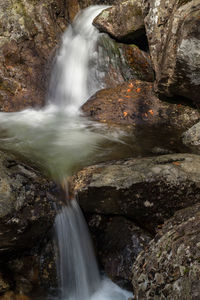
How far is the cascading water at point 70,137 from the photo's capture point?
363 centimetres

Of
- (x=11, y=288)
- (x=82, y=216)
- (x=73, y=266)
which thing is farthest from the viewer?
(x=82, y=216)

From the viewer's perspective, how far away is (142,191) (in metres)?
3.74

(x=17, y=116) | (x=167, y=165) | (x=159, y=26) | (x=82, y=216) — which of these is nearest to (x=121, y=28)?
(x=159, y=26)

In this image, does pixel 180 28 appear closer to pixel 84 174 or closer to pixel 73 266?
pixel 84 174

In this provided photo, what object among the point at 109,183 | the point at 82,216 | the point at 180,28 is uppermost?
the point at 180,28

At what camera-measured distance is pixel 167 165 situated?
156 inches

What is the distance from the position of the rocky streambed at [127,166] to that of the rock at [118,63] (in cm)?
3

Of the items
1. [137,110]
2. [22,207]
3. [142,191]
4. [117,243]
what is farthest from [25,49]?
[117,243]

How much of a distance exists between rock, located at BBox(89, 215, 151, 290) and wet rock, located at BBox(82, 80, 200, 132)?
9.07 ft

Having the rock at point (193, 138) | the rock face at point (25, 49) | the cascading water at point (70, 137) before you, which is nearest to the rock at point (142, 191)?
the cascading water at point (70, 137)

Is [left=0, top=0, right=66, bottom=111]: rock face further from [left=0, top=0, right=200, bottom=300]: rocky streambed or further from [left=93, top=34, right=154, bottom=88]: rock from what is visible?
[left=93, top=34, right=154, bottom=88]: rock

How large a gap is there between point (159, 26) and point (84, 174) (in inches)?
156

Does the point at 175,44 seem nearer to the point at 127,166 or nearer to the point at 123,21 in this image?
the point at 123,21

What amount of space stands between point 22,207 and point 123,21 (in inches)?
236
